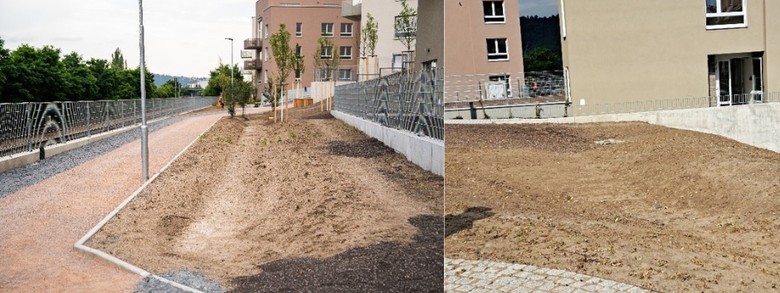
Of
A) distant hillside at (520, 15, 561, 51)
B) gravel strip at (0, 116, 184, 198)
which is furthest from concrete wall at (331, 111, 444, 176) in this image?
gravel strip at (0, 116, 184, 198)

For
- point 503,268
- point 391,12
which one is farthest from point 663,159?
point 391,12

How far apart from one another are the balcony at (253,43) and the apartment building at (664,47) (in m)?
2.22

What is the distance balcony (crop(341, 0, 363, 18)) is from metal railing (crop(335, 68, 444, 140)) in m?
0.25

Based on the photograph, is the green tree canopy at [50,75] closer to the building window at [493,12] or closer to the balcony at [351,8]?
the balcony at [351,8]

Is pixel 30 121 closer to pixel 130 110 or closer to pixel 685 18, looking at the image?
pixel 130 110

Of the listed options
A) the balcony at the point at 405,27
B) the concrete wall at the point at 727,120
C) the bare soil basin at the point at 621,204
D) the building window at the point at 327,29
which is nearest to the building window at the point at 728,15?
the concrete wall at the point at 727,120

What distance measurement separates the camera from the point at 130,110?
2.74 metres

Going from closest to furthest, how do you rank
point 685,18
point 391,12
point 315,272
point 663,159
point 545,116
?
point 315,272 → point 391,12 → point 545,116 → point 685,18 → point 663,159

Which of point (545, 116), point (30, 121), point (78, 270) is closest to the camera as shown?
point (78, 270)

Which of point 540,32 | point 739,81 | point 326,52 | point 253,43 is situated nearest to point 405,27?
point 326,52

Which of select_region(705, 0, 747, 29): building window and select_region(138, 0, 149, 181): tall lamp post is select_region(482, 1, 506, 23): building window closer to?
select_region(138, 0, 149, 181): tall lamp post

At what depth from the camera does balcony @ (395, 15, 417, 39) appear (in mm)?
2393

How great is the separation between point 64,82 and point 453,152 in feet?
7.53

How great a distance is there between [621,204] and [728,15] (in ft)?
6.39
